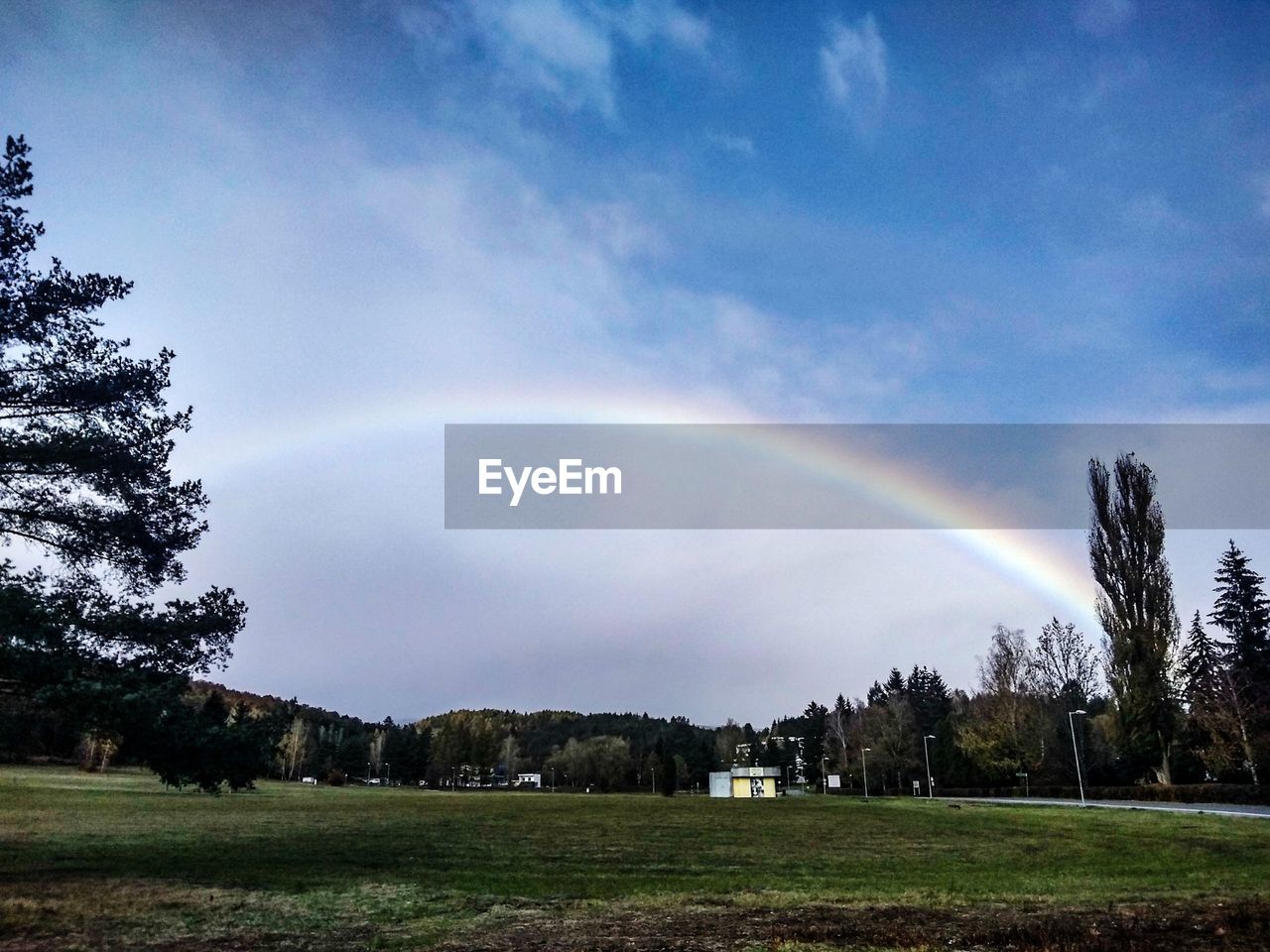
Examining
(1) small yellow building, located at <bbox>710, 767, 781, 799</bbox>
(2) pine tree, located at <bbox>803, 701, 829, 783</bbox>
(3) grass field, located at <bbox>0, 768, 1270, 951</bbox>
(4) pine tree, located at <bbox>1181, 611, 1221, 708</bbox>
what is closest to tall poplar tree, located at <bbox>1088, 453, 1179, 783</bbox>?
(4) pine tree, located at <bbox>1181, 611, 1221, 708</bbox>

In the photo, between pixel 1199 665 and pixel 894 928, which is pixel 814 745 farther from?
pixel 894 928

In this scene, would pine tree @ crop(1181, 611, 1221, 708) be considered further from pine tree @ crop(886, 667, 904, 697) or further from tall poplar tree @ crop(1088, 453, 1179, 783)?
pine tree @ crop(886, 667, 904, 697)

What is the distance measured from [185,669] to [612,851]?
12.4 meters

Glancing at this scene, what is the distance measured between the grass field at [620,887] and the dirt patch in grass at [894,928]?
6cm

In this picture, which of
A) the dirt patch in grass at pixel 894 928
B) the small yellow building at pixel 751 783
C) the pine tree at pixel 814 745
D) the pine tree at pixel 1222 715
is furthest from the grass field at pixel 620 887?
the pine tree at pixel 814 745

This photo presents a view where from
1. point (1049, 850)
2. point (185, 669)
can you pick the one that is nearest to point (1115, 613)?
point (1049, 850)

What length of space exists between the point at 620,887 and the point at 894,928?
6.26 m

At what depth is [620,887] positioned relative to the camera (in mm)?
16125

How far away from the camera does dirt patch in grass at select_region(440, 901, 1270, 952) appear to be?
10.2 meters

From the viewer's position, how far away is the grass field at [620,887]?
11016 mm

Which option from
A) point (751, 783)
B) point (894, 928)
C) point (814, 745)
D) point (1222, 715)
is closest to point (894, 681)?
point (814, 745)

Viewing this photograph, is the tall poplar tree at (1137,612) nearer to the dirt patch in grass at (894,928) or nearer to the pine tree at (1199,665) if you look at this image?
the pine tree at (1199,665)

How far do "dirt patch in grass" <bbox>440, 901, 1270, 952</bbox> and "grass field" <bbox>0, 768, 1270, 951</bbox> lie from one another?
0.06 meters

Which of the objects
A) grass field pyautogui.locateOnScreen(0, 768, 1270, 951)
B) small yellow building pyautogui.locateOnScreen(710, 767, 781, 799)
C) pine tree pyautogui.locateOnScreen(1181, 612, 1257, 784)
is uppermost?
pine tree pyautogui.locateOnScreen(1181, 612, 1257, 784)
